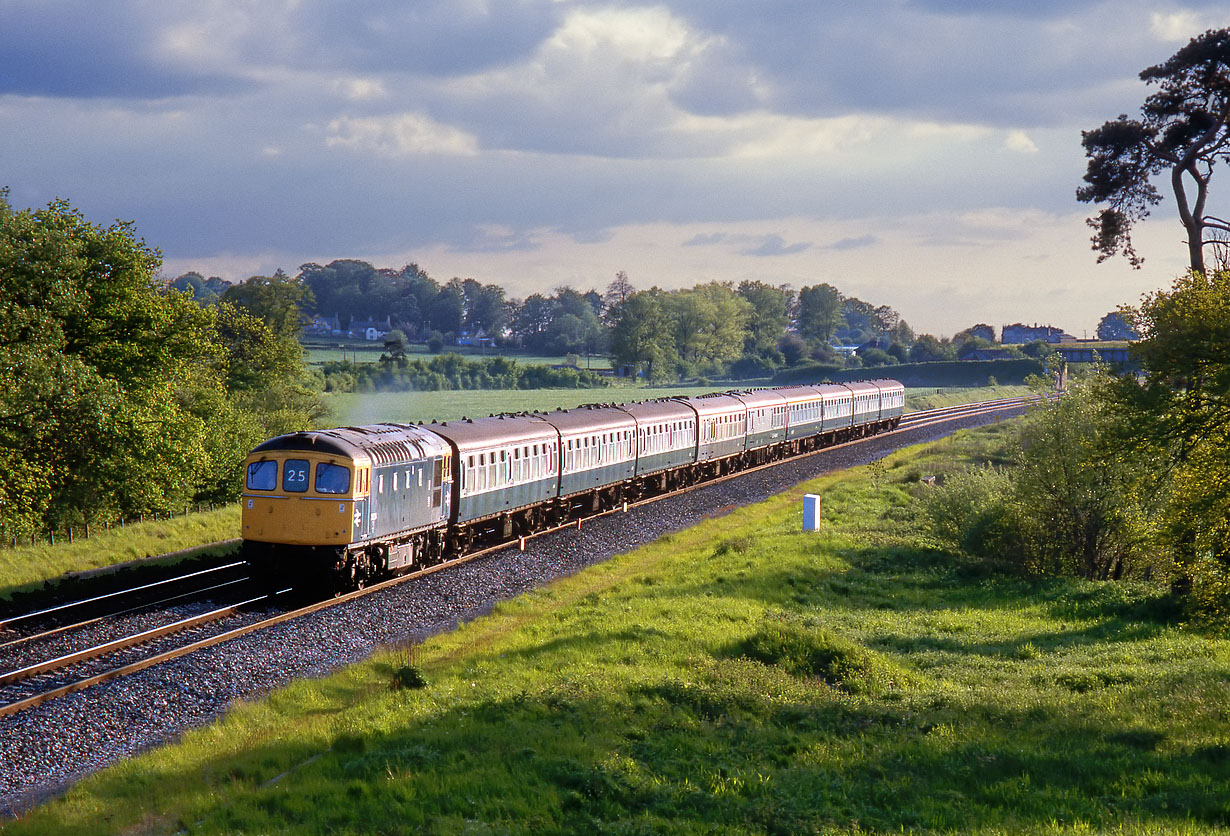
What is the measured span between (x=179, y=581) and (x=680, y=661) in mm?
11964

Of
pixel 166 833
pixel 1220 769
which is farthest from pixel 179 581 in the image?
pixel 1220 769

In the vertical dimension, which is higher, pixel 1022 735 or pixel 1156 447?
pixel 1156 447

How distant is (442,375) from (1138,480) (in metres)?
89.7

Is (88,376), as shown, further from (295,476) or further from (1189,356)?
(1189,356)

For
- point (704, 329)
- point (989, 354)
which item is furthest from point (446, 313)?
point (989, 354)

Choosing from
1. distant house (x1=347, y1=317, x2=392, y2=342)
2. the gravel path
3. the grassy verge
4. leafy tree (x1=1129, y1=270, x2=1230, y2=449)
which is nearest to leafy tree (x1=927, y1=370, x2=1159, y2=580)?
leafy tree (x1=1129, y1=270, x2=1230, y2=449)

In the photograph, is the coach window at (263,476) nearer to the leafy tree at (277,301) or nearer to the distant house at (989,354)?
the leafy tree at (277,301)

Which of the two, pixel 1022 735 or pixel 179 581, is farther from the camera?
pixel 179 581

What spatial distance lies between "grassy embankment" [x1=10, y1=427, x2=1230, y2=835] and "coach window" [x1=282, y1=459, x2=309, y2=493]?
14.9 feet

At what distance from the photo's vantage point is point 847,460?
56250 mm

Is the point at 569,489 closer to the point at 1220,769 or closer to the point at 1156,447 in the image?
the point at 1156,447

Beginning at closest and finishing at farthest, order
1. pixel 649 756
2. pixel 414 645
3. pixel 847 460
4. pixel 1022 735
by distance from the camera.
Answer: pixel 649 756 → pixel 1022 735 → pixel 414 645 → pixel 847 460

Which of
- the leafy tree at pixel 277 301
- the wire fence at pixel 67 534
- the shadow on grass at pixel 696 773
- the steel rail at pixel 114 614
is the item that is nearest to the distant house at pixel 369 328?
the leafy tree at pixel 277 301

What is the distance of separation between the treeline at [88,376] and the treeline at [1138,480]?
2250cm
